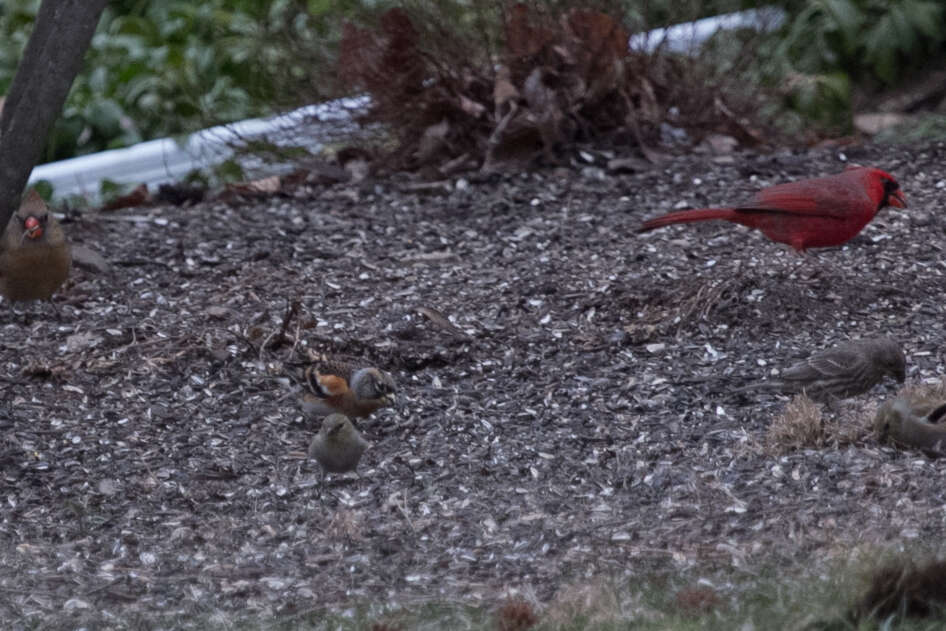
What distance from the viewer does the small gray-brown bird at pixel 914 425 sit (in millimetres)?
4484

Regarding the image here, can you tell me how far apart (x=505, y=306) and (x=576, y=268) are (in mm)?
505

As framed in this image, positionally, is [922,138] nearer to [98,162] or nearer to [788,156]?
[788,156]

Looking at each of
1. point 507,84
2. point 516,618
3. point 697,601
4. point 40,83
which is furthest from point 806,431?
point 507,84

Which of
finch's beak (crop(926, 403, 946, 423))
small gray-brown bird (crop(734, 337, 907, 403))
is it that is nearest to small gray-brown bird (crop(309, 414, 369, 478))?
small gray-brown bird (crop(734, 337, 907, 403))

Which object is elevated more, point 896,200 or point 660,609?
point 896,200

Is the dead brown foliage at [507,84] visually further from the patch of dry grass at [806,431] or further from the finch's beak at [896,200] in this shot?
the patch of dry grass at [806,431]

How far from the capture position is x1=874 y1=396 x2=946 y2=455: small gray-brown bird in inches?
177

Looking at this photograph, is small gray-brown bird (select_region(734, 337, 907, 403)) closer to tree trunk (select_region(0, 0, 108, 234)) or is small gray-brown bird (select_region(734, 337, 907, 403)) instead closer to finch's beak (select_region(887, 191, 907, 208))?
finch's beak (select_region(887, 191, 907, 208))

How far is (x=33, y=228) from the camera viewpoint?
6.17 metres

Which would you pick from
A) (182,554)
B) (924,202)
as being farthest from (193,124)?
(182,554)

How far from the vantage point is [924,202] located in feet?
23.2

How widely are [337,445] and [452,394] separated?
87 cm

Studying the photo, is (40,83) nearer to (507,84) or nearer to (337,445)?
(337,445)

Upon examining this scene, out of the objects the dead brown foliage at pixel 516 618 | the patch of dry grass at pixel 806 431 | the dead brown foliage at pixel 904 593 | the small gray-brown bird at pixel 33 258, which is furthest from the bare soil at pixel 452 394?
the dead brown foliage at pixel 904 593
